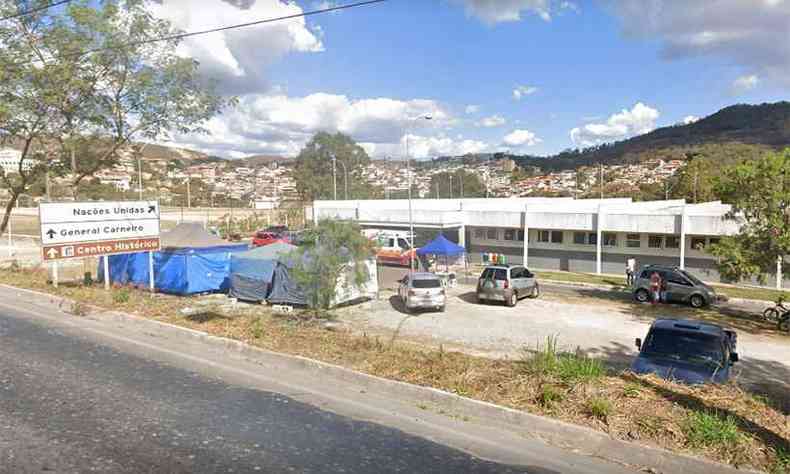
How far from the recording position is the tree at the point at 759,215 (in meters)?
17.8

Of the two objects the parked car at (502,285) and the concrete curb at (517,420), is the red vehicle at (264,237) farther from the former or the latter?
the concrete curb at (517,420)

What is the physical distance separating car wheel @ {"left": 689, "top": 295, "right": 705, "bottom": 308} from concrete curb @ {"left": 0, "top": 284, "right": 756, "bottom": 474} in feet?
63.4

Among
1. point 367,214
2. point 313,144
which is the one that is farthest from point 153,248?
point 313,144

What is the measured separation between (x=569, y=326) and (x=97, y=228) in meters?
16.2

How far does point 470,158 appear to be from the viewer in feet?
404

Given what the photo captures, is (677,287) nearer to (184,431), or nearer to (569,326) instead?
(569,326)

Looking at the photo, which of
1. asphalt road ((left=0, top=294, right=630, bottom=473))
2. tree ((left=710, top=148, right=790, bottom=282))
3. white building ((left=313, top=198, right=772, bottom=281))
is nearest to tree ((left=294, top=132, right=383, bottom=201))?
white building ((left=313, top=198, right=772, bottom=281))

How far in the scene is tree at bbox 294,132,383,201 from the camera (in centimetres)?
9725

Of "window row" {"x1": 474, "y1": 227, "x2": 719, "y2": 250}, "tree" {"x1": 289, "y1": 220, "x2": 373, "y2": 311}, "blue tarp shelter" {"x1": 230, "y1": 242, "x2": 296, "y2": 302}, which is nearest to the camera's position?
"tree" {"x1": 289, "y1": 220, "x2": 373, "y2": 311}

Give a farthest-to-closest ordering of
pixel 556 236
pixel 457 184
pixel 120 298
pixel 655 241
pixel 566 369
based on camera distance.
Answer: pixel 457 184 < pixel 556 236 < pixel 655 241 < pixel 120 298 < pixel 566 369

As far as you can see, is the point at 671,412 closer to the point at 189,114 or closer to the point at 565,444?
the point at 565,444

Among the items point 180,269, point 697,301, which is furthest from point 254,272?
point 697,301

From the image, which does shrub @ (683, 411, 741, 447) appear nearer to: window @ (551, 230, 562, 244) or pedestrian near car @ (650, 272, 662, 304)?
pedestrian near car @ (650, 272, 662, 304)

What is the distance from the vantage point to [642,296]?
2361 centimetres
